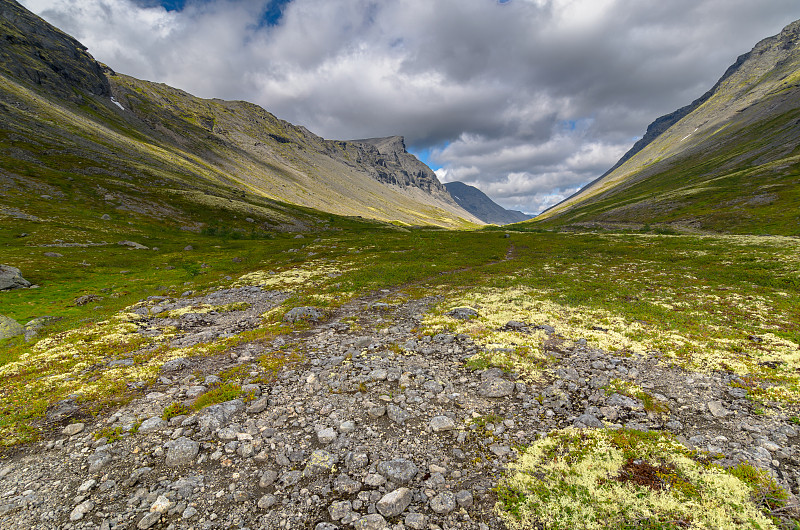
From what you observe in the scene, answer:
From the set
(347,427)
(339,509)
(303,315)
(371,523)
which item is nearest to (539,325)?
(347,427)

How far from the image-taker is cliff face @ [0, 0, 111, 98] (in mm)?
152875

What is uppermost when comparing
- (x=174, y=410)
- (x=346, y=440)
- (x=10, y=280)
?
(x=10, y=280)

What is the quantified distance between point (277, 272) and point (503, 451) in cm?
4000

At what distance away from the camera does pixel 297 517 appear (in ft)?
24.4

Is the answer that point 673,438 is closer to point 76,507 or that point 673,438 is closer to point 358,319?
point 76,507

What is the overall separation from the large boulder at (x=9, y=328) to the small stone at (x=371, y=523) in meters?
25.5

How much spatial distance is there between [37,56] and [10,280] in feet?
820

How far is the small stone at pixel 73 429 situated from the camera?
33.7ft

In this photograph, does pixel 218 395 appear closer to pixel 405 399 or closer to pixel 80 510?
pixel 80 510

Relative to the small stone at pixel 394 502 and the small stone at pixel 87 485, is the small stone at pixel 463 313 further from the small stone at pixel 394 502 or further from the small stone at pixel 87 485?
the small stone at pixel 87 485

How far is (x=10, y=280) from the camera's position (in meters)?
29.7

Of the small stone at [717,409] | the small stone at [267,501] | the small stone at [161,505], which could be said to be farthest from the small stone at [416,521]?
the small stone at [717,409]

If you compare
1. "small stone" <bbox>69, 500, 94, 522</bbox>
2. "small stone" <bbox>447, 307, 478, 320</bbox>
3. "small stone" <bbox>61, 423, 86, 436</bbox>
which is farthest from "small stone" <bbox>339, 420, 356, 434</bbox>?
"small stone" <bbox>447, 307, 478, 320</bbox>

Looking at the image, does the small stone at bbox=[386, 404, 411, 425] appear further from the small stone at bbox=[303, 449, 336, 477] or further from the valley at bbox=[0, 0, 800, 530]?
the small stone at bbox=[303, 449, 336, 477]
